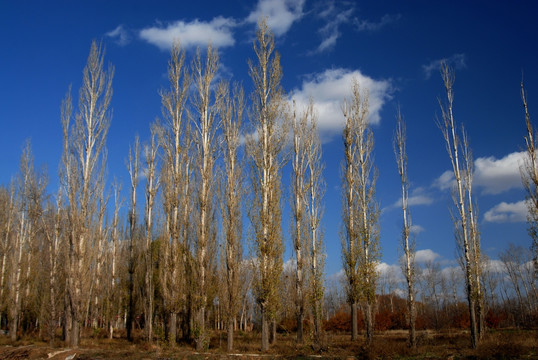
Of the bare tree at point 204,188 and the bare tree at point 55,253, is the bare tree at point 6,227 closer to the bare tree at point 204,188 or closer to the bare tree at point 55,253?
the bare tree at point 55,253

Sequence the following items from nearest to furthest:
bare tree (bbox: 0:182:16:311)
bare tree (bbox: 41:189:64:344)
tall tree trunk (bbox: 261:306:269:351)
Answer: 1. tall tree trunk (bbox: 261:306:269:351)
2. bare tree (bbox: 41:189:64:344)
3. bare tree (bbox: 0:182:16:311)

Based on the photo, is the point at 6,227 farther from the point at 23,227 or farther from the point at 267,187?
the point at 267,187

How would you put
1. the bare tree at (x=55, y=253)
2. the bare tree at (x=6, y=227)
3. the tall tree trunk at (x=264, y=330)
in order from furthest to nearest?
the bare tree at (x=6, y=227), the bare tree at (x=55, y=253), the tall tree trunk at (x=264, y=330)

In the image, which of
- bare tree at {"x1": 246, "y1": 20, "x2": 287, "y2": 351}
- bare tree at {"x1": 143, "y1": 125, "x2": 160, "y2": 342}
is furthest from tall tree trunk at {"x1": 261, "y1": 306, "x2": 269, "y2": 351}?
bare tree at {"x1": 143, "y1": 125, "x2": 160, "y2": 342}

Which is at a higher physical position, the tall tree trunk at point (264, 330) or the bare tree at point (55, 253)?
the bare tree at point (55, 253)

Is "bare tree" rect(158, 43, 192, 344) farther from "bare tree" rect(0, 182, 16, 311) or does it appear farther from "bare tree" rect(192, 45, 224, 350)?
"bare tree" rect(0, 182, 16, 311)

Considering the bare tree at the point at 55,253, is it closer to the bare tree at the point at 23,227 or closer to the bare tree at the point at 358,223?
the bare tree at the point at 23,227

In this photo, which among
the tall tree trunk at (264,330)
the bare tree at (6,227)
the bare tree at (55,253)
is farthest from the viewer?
the bare tree at (6,227)

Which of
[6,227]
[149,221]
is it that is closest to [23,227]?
[6,227]

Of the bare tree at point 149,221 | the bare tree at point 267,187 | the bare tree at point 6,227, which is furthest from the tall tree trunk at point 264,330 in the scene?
the bare tree at point 6,227

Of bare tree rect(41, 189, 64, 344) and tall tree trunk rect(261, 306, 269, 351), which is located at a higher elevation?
bare tree rect(41, 189, 64, 344)

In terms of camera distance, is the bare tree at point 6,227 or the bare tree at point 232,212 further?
the bare tree at point 6,227

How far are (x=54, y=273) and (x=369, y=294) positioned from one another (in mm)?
19137

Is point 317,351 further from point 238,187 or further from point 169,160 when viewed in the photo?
point 169,160
